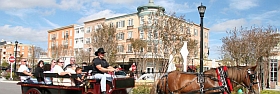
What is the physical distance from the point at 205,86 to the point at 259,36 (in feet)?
55.2

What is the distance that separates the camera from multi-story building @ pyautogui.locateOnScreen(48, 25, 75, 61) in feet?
181

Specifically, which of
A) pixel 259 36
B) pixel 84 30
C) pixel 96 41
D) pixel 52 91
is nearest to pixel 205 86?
pixel 52 91

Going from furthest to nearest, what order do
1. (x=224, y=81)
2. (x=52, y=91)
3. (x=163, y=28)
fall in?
1. (x=163, y=28)
2. (x=52, y=91)
3. (x=224, y=81)

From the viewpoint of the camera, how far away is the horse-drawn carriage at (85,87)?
8.34 meters

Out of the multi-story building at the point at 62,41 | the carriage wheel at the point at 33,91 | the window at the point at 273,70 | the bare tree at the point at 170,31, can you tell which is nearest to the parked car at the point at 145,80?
the bare tree at the point at 170,31

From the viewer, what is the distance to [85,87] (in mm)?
8414

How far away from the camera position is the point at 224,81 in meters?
7.61

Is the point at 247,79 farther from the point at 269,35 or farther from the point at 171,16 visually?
the point at 269,35

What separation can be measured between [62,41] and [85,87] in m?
59.1

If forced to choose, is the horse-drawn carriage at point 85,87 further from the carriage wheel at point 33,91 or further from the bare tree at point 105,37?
the bare tree at point 105,37

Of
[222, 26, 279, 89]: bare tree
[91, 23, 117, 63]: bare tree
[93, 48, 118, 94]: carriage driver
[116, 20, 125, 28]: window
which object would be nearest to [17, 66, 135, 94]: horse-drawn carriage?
[93, 48, 118, 94]: carriage driver

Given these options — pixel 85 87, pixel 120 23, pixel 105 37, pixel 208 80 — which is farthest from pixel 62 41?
pixel 208 80

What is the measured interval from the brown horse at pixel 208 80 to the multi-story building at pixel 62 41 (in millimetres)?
47957

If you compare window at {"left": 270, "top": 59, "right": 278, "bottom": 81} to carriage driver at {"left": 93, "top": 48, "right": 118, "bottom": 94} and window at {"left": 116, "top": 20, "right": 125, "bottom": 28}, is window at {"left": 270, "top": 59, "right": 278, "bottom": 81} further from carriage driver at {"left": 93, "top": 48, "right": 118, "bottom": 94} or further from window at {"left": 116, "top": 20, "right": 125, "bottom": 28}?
carriage driver at {"left": 93, "top": 48, "right": 118, "bottom": 94}
